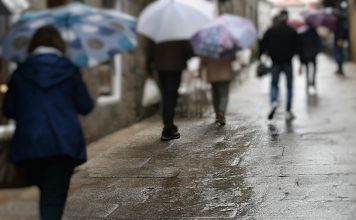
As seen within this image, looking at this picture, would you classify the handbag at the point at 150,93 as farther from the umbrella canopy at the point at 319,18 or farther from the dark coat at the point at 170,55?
the umbrella canopy at the point at 319,18

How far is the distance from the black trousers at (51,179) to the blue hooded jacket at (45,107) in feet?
0.33

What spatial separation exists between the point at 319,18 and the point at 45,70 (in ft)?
46.1

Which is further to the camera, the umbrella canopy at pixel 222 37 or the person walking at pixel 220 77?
the person walking at pixel 220 77

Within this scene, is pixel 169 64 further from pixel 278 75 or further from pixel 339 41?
pixel 339 41

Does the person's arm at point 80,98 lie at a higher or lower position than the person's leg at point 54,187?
higher

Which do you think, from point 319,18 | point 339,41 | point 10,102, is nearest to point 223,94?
point 10,102

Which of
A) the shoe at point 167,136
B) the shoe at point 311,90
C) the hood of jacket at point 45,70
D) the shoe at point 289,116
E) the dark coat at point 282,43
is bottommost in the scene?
the shoe at point 311,90

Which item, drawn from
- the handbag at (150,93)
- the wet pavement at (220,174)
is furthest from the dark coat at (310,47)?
the handbag at (150,93)

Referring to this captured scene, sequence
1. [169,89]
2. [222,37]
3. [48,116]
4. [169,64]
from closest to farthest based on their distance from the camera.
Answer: [48,116] < [169,64] < [169,89] < [222,37]

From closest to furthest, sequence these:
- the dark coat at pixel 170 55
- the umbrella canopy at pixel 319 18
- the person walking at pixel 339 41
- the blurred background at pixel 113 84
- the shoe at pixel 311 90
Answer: the blurred background at pixel 113 84 → the dark coat at pixel 170 55 → the shoe at pixel 311 90 → the umbrella canopy at pixel 319 18 → the person walking at pixel 339 41

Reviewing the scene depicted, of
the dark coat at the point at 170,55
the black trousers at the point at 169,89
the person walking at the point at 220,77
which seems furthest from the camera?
the person walking at the point at 220,77

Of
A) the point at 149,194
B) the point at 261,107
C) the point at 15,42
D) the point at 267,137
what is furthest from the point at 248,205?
the point at 261,107

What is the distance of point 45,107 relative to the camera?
4.07m

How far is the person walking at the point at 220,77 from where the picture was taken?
32.8 ft
